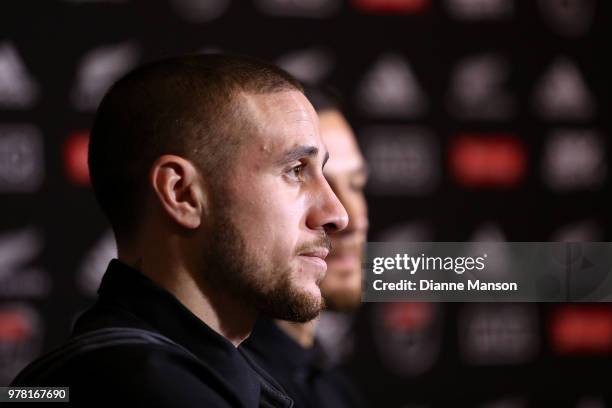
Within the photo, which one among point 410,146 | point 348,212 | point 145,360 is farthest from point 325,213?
point 410,146

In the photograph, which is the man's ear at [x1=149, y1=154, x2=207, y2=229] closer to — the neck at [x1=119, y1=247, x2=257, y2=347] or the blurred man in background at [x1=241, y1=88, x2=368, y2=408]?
the neck at [x1=119, y1=247, x2=257, y2=347]

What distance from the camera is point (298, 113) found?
96 centimetres

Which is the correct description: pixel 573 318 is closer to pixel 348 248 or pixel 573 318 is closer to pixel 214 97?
pixel 348 248

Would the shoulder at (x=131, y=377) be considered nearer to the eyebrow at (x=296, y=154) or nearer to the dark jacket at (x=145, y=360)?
the dark jacket at (x=145, y=360)

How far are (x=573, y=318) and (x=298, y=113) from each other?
124 centimetres

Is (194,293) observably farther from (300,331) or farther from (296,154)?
(300,331)

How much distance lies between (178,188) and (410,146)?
3.43 ft

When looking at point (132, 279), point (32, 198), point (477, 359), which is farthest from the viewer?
point (477, 359)

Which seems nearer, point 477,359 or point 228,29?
point 228,29

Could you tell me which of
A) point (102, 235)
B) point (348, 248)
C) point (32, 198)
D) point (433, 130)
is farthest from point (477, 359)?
point (32, 198)

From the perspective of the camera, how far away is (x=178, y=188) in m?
0.90

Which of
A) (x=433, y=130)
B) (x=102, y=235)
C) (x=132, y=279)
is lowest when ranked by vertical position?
(x=132, y=279)

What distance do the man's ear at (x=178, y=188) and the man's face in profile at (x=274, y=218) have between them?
0.02 m

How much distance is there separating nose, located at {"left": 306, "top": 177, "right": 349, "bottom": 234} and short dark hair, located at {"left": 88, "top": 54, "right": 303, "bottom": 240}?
118 millimetres
